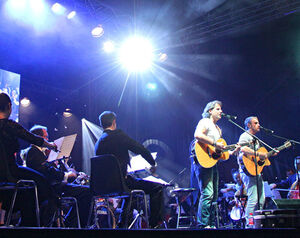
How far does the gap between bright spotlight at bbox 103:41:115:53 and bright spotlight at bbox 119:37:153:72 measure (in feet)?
1.58

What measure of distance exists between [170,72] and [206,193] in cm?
693

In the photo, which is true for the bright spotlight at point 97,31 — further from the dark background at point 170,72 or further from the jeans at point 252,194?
the jeans at point 252,194

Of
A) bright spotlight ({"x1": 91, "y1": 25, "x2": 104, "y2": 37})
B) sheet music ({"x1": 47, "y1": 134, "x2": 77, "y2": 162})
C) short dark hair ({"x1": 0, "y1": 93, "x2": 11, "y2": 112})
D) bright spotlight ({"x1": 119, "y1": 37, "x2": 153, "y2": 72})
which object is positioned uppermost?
bright spotlight ({"x1": 119, "y1": 37, "x2": 153, "y2": 72})

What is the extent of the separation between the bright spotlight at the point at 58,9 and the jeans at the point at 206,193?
4957 millimetres

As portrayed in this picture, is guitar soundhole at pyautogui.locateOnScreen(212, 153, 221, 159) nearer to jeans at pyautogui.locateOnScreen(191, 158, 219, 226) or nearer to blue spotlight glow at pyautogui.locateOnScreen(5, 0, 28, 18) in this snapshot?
jeans at pyautogui.locateOnScreen(191, 158, 219, 226)

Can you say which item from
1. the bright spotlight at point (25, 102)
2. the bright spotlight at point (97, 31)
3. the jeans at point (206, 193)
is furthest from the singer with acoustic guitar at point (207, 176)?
the bright spotlight at point (25, 102)

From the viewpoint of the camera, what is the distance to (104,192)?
141 inches

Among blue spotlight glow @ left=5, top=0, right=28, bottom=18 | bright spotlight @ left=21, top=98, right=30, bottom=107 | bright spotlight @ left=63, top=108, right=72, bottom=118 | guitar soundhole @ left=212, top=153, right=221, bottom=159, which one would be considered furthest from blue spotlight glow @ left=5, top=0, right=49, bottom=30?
guitar soundhole @ left=212, top=153, right=221, bottom=159

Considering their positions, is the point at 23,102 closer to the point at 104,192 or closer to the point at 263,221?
the point at 104,192

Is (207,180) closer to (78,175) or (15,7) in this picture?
(78,175)

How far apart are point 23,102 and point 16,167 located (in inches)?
253
